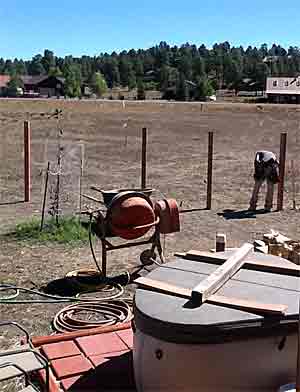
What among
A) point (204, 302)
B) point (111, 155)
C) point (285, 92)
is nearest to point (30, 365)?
point (204, 302)

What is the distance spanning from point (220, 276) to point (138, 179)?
31.2 ft

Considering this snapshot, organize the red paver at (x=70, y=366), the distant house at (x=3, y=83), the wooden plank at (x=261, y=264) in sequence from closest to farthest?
the wooden plank at (x=261, y=264) → the red paver at (x=70, y=366) → the distant house at (x=3, y=83)

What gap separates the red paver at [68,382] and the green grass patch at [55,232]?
3805mm

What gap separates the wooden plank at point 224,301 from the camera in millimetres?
2869

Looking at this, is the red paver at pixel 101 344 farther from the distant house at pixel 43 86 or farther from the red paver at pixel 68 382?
the distant house at pixel 43 86

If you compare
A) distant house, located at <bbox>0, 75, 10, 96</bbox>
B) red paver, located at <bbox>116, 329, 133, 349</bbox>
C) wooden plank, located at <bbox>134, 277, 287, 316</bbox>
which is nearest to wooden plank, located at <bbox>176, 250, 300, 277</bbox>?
wooden plank, located at <bbox>134, 277, 287, 316</bbox>

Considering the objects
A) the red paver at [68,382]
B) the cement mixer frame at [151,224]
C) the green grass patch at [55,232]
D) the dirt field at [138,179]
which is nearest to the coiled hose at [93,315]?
the dirt field at [138,179]

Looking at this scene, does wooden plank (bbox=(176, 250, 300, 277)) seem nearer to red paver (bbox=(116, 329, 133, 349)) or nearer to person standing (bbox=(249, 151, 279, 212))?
red paver (bbox=(116, 329, 133, 349))

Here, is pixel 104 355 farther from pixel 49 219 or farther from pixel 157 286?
pixel 49 219

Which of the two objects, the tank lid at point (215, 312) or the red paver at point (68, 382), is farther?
the red paver at point (68, 382)

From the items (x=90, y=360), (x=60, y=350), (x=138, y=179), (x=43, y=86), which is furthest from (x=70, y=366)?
(x=43, y=86)

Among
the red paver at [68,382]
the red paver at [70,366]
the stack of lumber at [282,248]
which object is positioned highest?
the stack of lumber at [282,248]

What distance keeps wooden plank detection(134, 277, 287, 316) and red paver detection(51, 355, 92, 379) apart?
81 centimetres

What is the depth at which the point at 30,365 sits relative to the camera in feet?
10.7
